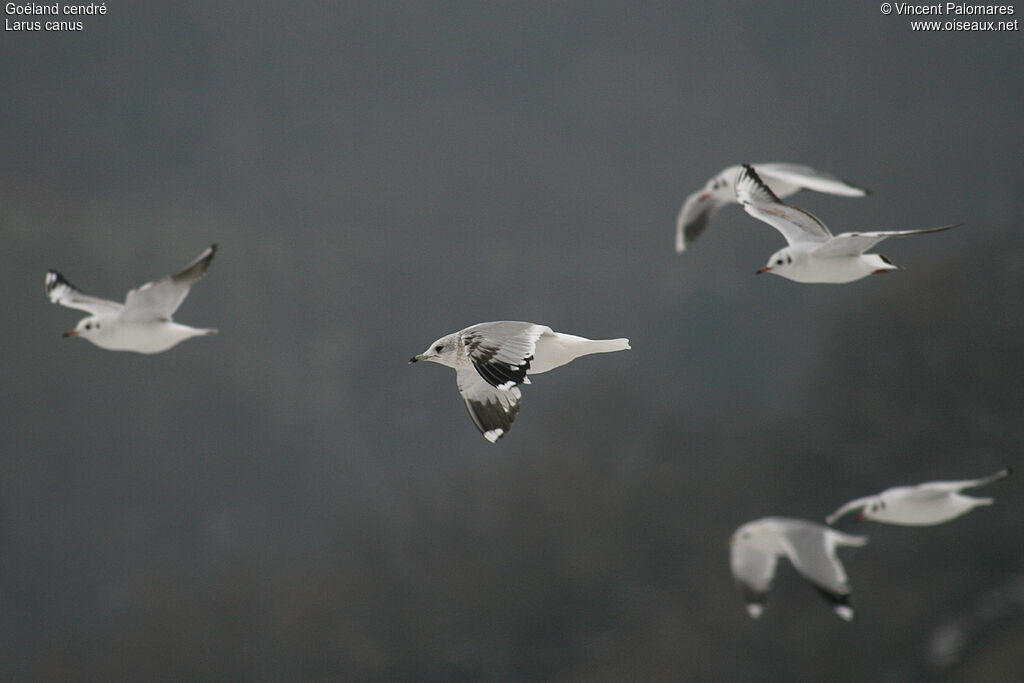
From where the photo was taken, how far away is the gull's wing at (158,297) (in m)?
4.30

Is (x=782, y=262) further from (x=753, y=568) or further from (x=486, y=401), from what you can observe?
(x=753, y=568)

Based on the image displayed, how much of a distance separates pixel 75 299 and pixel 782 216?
10.2 feet

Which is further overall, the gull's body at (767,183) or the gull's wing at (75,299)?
the gull's body at (767,183)

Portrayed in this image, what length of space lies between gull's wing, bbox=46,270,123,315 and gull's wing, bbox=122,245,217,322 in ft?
0.68

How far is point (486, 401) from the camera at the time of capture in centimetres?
391

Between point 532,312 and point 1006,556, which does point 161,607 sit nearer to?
point 532,312

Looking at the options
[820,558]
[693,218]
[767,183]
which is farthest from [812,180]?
[820,558]

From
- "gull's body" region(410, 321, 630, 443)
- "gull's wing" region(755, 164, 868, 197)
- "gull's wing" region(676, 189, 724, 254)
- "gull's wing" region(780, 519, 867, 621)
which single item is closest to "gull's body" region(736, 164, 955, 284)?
"gull's wing" region(755, 164, 868, 197)

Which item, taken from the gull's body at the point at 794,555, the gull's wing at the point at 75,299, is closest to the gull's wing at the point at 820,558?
the gull's body at the point at 794,555

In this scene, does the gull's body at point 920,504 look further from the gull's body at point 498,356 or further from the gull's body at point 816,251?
the gull's body at point 498,356

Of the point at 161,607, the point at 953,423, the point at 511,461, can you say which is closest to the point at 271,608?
the point at 161,607

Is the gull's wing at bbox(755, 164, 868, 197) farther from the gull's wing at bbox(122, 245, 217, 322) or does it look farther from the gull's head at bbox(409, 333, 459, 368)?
the gull's wing at bbox(122, 245, 217, 322)

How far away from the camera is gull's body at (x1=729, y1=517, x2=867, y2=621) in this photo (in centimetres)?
604

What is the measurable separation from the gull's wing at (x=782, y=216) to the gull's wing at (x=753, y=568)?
9.34ft
